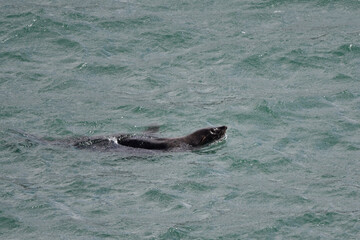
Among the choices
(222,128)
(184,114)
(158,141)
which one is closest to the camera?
(158,141)

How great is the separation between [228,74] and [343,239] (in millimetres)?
5766

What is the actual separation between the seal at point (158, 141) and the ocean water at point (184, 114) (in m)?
0.16

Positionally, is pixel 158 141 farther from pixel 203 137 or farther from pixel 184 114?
pixel 184 114

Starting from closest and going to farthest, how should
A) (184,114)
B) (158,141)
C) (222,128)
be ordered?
(158,141)
(222,128)
(184,114)

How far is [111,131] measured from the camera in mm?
12195

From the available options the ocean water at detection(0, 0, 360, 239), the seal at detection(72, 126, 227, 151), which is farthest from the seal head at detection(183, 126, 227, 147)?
the ocean water at detection(0, 0, 360, 239)

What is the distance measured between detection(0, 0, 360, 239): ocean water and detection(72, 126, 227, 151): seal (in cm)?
16

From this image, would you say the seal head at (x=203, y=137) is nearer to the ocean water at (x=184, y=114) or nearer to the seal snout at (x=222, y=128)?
the seal snout at (x=222, y=128)

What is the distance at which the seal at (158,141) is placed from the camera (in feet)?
37.7

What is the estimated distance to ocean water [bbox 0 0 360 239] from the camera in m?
9.58

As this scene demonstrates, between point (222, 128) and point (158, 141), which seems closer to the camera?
point (158, 141)

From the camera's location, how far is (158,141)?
11.5 meters

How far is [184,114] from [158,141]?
1376mm

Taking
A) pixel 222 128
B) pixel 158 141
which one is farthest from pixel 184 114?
pixel 158 141
